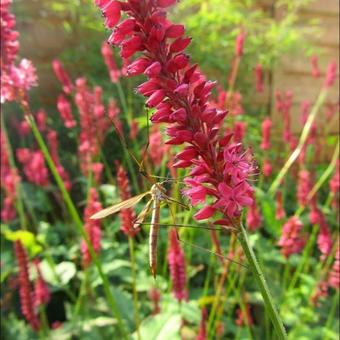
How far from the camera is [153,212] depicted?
1.28 meters

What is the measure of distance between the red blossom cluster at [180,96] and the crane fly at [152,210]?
0.28 m

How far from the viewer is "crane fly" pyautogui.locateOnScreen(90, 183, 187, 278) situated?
116 cm

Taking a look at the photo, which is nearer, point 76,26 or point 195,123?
point 195,123

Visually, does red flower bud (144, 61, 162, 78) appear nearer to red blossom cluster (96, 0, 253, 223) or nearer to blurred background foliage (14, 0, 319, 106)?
red blossom cluster (96, 0, 253, 223)

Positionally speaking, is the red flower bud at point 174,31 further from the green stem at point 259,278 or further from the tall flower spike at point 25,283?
the tall flower spike at point 25,283

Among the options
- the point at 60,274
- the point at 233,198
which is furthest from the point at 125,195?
the point at 60,274

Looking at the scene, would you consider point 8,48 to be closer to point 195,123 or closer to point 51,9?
point 195,123

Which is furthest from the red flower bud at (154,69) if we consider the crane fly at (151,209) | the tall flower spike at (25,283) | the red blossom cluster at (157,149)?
the red blossom cluster at (157,149)

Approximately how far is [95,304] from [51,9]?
12.2 feet

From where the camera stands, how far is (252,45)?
19.6 feet

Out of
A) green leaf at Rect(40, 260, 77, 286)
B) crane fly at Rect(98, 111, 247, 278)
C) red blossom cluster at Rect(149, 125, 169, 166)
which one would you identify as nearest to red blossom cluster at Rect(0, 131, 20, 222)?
green leaf at Rect(40, 260, 77, 286)

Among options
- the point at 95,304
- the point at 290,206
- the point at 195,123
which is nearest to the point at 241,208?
the point at 195,123

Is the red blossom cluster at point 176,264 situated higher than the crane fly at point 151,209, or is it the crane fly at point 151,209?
the crane fly at point 151,209

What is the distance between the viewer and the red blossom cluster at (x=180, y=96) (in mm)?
844
